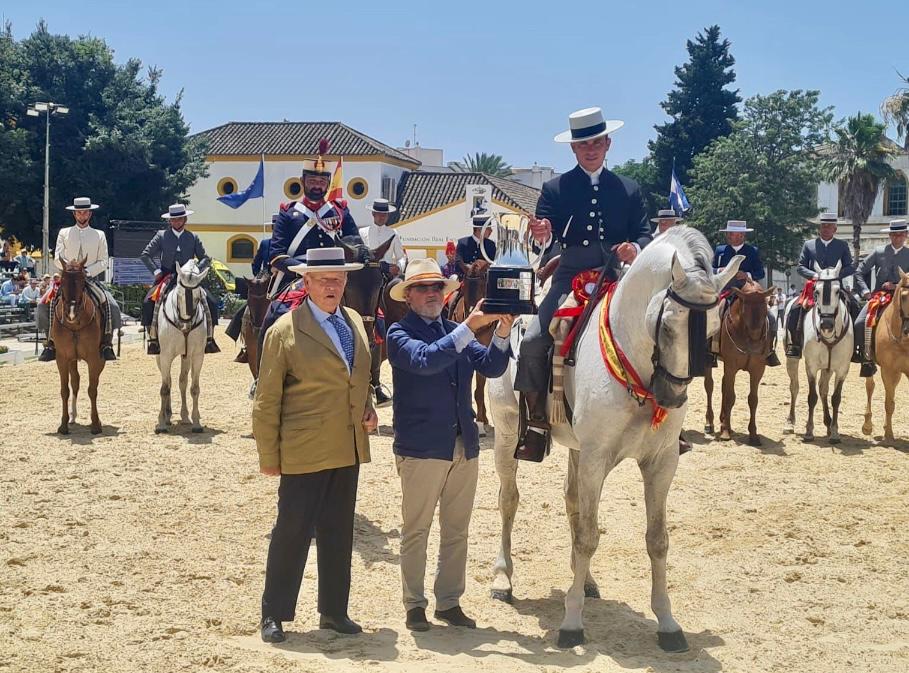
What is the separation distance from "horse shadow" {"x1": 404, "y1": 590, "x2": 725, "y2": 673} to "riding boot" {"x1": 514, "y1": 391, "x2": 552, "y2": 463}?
41.7 inches

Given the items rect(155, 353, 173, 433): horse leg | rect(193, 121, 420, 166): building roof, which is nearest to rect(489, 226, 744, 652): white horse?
rect(155, 353, 173, 433): horse leg

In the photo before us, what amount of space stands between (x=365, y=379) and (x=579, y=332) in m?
1.45

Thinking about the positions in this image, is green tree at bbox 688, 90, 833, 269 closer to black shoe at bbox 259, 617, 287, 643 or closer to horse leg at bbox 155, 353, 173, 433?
horse leg at bbox 155, 353, 173, 433

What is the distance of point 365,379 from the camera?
6184 mm

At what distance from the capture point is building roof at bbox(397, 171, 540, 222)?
195 feet

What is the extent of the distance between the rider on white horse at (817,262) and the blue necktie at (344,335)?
979cm

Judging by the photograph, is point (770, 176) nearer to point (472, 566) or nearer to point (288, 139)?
point (288, 139)

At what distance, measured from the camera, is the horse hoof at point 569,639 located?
6059 millimetres

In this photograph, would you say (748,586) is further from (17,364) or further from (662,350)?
(17,364)

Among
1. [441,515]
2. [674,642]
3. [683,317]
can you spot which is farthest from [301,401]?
[674,642]

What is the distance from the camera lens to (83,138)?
43.9m

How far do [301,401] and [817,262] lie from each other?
10.7m

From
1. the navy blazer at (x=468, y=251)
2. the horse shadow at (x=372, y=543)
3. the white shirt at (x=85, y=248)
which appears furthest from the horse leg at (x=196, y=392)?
the horse shadow at (x=372, y=543)

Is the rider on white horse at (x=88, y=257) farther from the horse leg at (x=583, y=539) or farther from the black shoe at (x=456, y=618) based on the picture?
the horse leg at (x=583, y=539)
